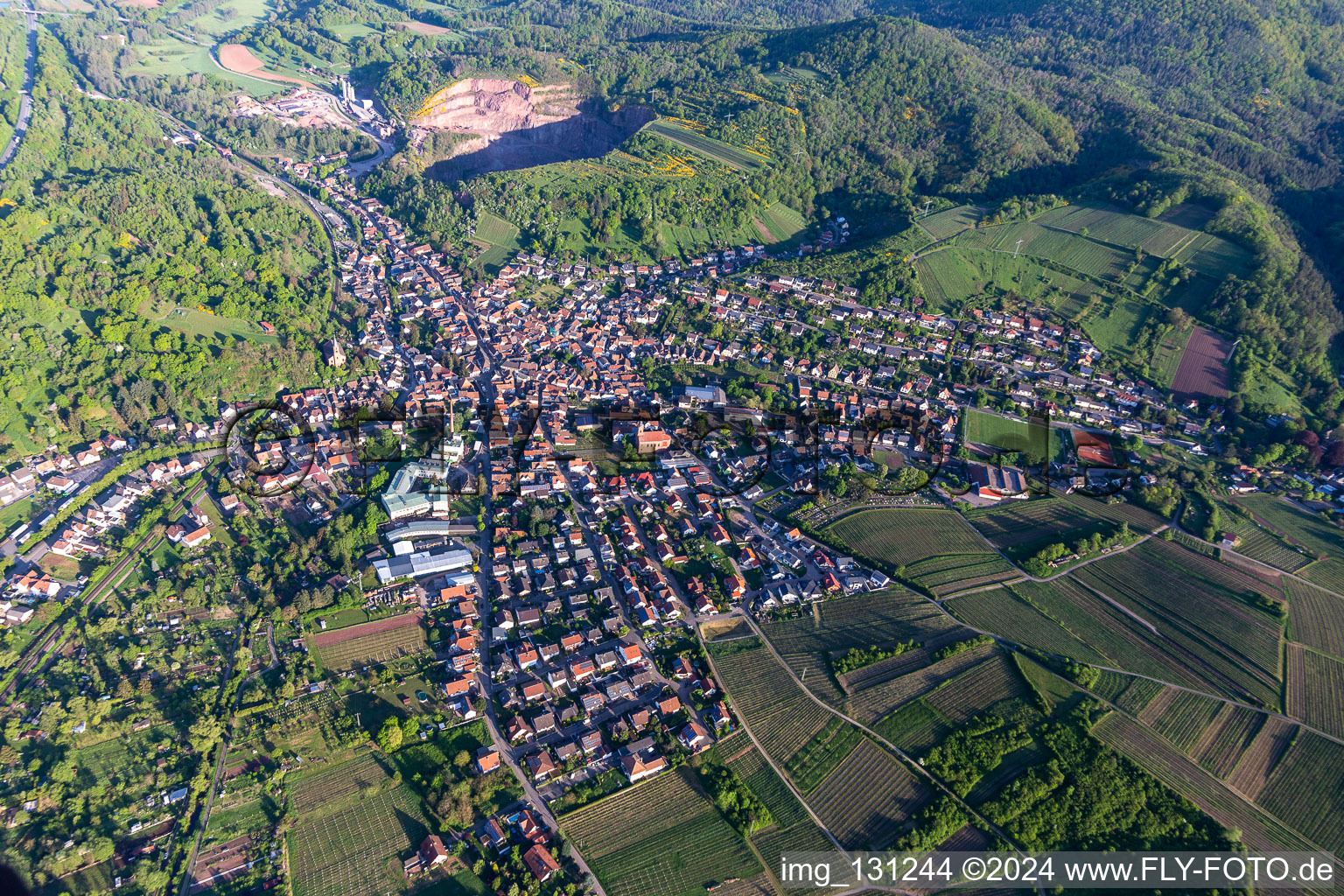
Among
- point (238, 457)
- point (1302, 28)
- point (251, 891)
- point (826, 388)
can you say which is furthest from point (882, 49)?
point (251, 891)

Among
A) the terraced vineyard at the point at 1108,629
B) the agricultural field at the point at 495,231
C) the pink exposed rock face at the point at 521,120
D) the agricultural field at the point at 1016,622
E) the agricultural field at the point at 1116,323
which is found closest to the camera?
the terraced vineyard at the point at 1108,629

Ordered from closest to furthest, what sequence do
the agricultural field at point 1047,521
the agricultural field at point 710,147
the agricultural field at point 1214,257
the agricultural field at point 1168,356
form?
the agricultural field at point 1047,521
the agricultural field at point 1168,356
the agricultural field at point 1214,257
the agricultural field at point 710,147

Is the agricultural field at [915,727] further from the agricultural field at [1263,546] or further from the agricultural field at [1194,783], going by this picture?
the agricultural field at [1263,546]

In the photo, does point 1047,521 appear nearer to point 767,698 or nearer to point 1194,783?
point 1194,783

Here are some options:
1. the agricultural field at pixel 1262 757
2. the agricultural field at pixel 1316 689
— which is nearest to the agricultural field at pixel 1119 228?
the agricultural field at pixel 1316 689

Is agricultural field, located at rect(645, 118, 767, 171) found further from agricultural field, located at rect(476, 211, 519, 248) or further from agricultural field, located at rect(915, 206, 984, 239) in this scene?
agricultural field, located at rect(476, 211, 519, 248)

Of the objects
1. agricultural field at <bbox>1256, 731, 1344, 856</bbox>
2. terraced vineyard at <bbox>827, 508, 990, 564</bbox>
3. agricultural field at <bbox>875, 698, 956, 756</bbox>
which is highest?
terraced vineyard at <bbox>827, 508, 990, 564</bbox>

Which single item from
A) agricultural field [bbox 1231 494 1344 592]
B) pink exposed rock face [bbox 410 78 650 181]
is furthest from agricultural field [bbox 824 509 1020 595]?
pink exposed rock face [bbox 410 78 650 181]
